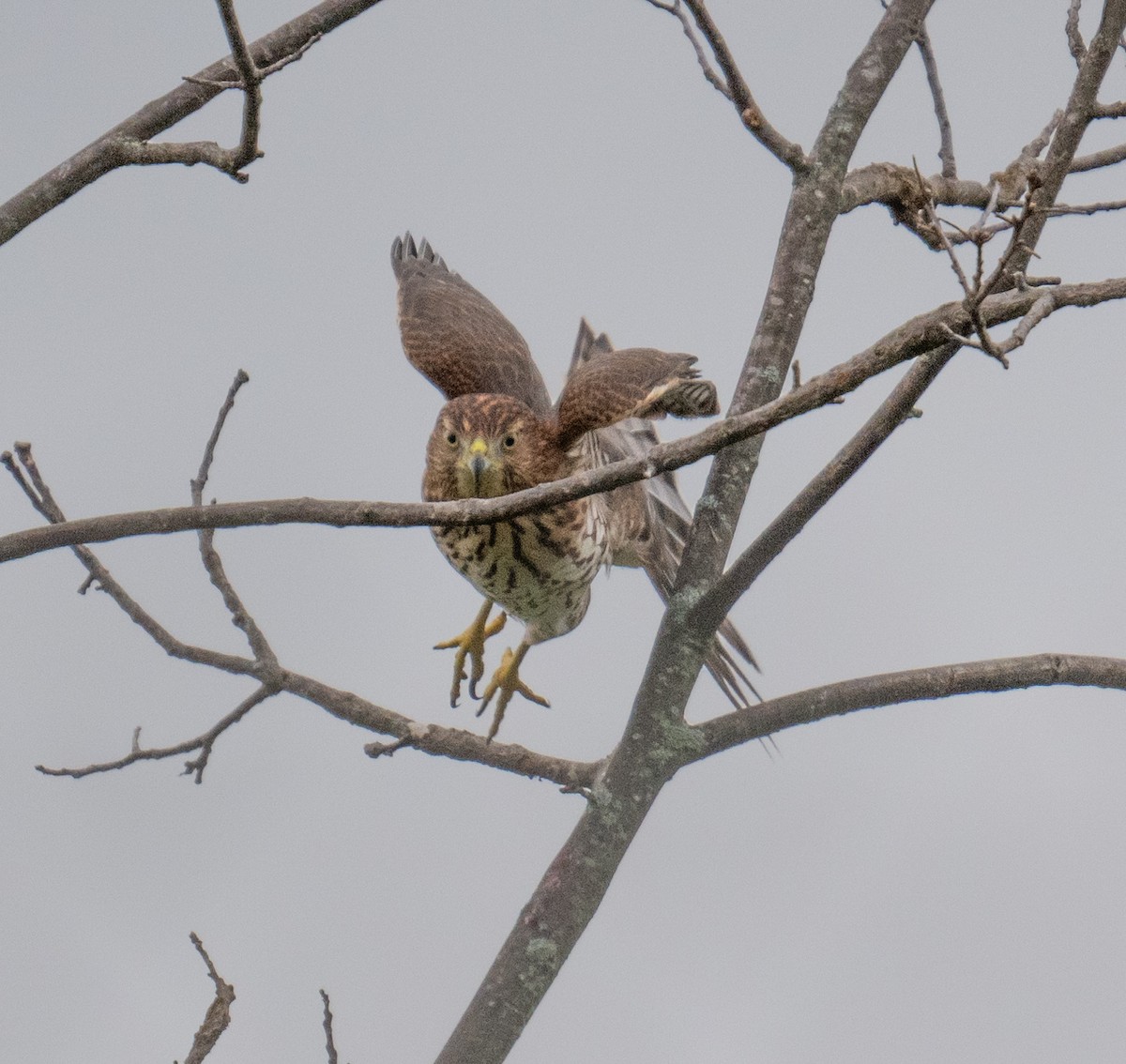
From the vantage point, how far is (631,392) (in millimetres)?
4523

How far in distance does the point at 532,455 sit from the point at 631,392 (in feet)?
1.24

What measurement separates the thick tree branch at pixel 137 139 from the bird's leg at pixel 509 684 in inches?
90.0

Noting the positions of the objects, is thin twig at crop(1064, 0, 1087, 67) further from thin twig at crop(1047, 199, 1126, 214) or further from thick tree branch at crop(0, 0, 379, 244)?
thick tree branch at crop(0, 0, 379, 244)

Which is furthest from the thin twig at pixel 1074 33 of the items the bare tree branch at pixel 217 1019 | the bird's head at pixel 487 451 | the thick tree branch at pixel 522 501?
→ the bare tree branch at pixel 217 1019

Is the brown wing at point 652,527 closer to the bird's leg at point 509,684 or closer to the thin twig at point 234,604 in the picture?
the bird's leg at point 509,684

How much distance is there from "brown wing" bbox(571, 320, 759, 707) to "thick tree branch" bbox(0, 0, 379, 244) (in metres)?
1.89

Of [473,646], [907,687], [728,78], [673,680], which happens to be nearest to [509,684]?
[473,646]

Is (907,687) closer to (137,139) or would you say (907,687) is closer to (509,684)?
(509,684)

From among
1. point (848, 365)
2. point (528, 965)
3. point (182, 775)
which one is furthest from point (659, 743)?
point (848, 365)

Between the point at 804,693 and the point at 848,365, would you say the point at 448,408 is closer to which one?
the point at 804,693

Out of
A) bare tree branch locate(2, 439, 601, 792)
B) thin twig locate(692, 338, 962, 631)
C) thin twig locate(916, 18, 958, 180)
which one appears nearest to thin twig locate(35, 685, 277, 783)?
bare tree branch locate(2, 439, 601, 792)

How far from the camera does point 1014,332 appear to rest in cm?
274

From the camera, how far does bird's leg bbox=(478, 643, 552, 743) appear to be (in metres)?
5.14

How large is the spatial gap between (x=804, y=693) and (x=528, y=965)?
109 cm
